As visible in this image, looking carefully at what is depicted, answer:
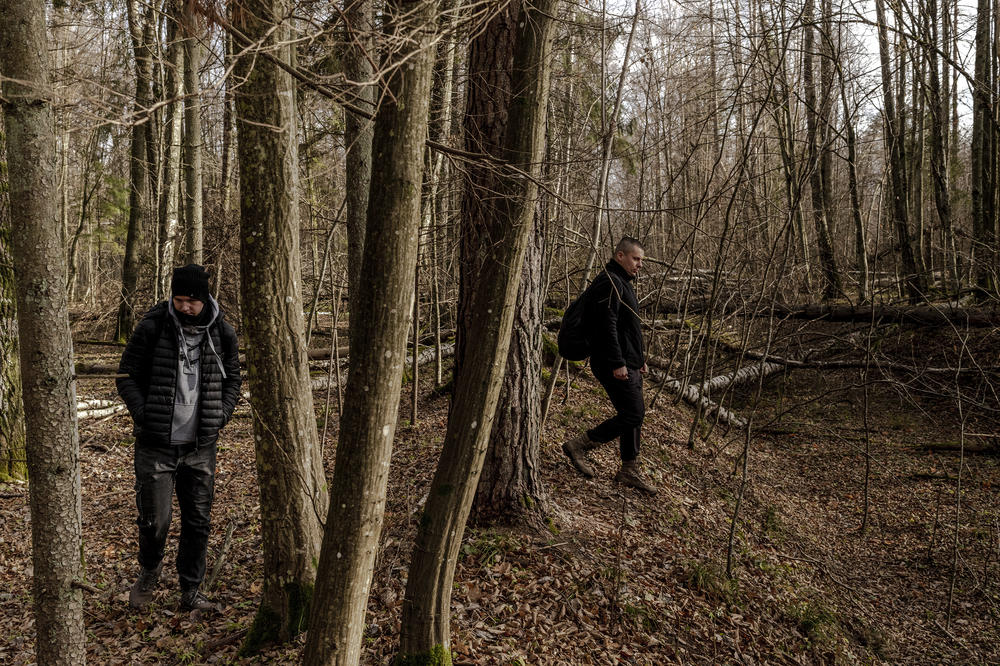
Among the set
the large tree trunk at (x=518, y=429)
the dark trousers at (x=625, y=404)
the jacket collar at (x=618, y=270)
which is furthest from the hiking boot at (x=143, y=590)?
the jacket collar at (x=618, y=270)

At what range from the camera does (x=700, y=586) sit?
5.07m

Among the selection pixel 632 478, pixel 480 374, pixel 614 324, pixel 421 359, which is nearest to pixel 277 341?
pixel 480 374

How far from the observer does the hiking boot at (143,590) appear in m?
4.38

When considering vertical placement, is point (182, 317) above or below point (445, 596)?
above

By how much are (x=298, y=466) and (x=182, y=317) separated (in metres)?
1.46

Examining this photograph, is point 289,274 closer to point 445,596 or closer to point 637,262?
point 445,596

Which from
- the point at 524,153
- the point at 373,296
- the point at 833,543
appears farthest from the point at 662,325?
the point at 373,296

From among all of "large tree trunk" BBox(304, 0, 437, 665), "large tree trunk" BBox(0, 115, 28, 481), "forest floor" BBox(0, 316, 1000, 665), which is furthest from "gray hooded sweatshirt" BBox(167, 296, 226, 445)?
"large tree trunk" BBox(0, 115, 28, 481)

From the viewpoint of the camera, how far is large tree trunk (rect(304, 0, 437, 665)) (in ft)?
9.10

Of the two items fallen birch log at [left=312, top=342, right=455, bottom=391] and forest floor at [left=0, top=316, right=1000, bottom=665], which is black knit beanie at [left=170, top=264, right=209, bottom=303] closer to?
forest floor at [left=0, top=316, right=1000, bottom=665]

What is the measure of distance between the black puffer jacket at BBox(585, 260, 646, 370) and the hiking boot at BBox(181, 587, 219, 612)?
3764 mm

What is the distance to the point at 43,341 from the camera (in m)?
2.90

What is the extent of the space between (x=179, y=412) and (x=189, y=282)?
2.98 feet

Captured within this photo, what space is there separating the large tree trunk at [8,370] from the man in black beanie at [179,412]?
2.82 m
